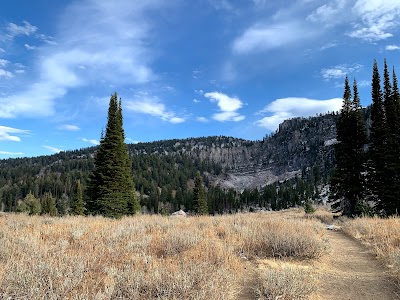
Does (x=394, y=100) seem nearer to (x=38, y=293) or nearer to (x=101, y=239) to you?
(x=101, y=239)

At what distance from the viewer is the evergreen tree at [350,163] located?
31.0 meters

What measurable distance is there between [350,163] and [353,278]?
2746cm

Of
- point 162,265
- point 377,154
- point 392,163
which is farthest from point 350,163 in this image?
→ point 162,265

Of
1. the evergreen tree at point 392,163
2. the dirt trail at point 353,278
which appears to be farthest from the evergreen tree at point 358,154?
the dirt trail at point 353,278

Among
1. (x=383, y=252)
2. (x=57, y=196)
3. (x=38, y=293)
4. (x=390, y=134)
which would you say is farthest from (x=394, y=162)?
(x=57, y=196)

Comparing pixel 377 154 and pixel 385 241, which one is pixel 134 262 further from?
pixel 377 154

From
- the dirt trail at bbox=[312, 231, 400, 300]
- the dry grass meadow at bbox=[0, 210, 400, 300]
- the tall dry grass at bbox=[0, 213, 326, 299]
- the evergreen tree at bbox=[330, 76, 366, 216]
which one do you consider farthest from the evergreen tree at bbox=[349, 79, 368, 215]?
the tall dry grass at bbox=[0, 213, 326, 299]

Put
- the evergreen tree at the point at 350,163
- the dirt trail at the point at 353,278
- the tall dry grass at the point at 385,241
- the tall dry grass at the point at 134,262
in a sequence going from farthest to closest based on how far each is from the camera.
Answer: the evergreen tree at the point at 350,163
the tall dry grass at the point at 385,241
the dirt trail at the point at 353,278
the tall dry grass at the point at 134,262

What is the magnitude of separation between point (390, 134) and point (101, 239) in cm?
2998

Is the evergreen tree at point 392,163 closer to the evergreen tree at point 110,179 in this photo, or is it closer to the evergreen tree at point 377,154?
the evergreen tree at point 377,154

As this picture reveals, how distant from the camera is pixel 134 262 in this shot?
6.34 meters

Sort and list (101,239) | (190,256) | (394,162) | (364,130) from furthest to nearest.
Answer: (364,130)
(394,162)
(101,239)
(190,256)

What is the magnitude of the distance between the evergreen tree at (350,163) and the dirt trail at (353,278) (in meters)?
23.7

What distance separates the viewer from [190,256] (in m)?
7.14
